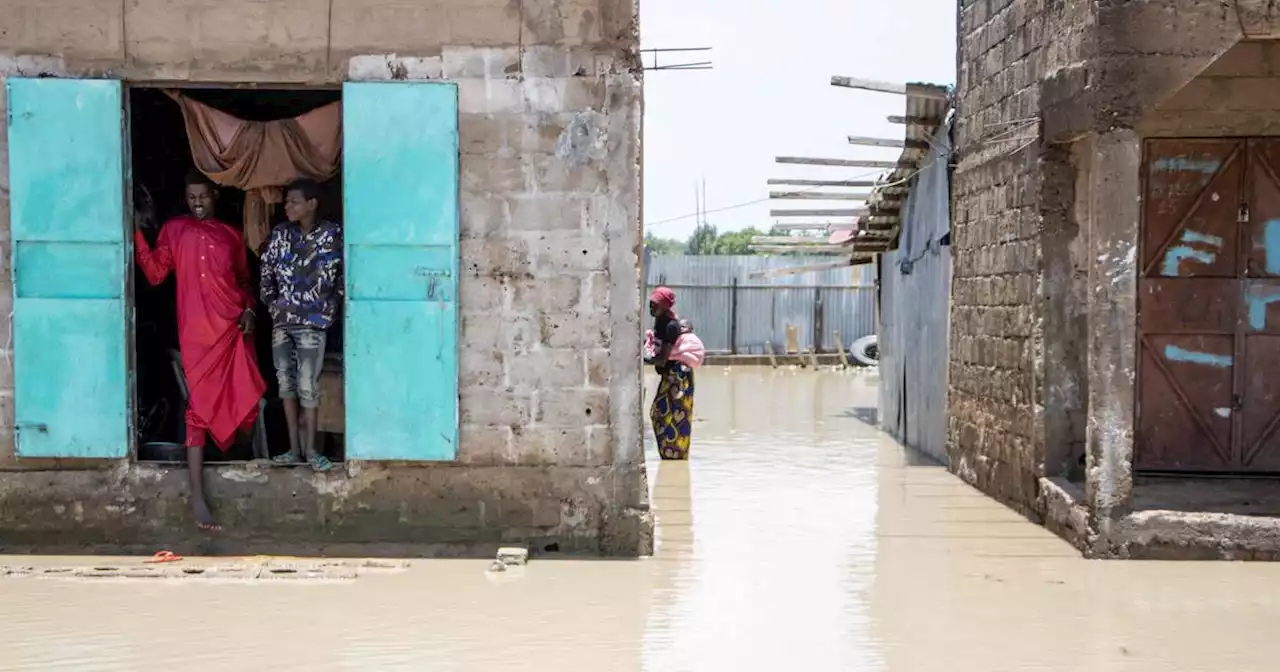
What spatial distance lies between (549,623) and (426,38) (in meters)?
3.34

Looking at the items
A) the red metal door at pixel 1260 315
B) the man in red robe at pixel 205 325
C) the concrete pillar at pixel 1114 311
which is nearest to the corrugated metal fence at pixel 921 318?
the red metal door at pixel 1260 315

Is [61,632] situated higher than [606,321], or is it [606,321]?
[606,321]

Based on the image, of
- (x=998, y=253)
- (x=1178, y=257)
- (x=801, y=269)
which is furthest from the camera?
(x=801, y=269)

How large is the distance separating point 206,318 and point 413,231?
4.47 feet

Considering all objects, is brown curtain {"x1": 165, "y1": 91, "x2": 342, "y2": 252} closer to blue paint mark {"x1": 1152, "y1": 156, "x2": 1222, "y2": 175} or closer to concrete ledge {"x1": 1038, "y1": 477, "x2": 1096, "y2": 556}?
concrete ledge {"x1": 1038, "y1": 477, "x2": 1096, "y2": 556}

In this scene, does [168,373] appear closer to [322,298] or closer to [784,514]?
[322,298]

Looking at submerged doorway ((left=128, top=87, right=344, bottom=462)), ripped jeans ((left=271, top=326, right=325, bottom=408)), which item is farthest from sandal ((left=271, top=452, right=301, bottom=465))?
submerged doorway ((left=128, top=87, right=344, bottom=462))

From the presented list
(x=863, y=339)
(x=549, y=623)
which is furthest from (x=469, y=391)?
(x=863, y=339)

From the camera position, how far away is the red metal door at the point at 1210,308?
29.0 feet

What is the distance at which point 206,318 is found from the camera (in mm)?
7453

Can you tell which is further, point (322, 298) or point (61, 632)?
point (322, 298)

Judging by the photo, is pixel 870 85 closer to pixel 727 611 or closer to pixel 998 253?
pixel 998 253

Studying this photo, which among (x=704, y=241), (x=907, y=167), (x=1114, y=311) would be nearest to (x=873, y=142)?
(x=907, y=167)

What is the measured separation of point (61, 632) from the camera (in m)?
5.76
